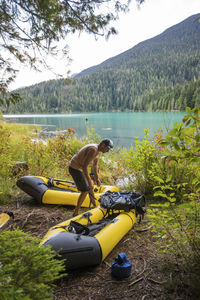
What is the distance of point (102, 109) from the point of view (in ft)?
342

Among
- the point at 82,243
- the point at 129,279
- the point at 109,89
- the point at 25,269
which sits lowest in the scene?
the point at 129,279

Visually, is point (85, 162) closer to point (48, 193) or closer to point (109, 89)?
point (48, 193)

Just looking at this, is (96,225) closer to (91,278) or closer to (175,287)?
(91,278)

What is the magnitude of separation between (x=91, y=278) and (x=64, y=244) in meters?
0.51

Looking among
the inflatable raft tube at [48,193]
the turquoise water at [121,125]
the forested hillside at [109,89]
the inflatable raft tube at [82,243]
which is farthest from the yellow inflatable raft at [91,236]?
the forested hillside at [109,89]

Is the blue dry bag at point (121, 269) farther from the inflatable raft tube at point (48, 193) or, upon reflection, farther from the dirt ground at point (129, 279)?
the inflatable raft tube at point (48, 193)

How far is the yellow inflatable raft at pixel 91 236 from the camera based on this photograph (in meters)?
2.39

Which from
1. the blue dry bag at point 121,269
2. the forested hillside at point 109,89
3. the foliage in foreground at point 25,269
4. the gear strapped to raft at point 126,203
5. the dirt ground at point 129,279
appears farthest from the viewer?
the forested hillside at point 109,89

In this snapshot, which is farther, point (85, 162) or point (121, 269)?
point (85, 162)

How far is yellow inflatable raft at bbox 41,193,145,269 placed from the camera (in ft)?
7.84

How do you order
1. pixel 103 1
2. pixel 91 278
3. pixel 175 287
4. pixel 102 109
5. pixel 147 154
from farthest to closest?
pixel 102 109 → pixel 147 154 → pixel 103 1 → pixel 91 278 → pixel 175 287

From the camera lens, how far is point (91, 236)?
9.65ft

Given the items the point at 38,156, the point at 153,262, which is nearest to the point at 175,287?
the point at 153,262

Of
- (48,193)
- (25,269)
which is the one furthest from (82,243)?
(48,193)
